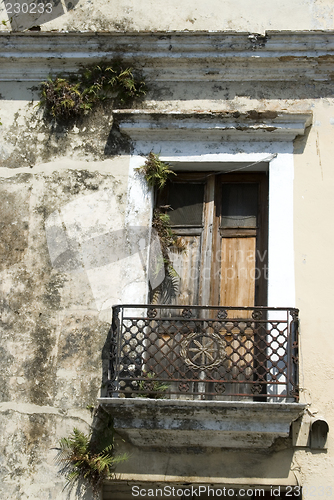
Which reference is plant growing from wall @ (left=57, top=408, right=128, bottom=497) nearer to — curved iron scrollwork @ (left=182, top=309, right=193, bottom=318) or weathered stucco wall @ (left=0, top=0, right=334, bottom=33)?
curved iron scrollwork @ (left=182, top=309, right=193, bottom=318)

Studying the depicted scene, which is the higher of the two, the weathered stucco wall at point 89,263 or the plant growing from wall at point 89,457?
the weathered stucco wall at point 89,263

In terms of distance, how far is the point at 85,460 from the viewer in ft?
19.1

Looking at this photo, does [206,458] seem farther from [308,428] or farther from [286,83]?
[286,83]

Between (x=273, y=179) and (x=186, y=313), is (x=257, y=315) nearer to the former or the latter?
(x=186, y=313)

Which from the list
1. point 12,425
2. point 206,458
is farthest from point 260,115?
point 12,425

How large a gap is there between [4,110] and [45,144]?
588 mm

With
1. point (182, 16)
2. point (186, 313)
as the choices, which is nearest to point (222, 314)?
point (186, 313)

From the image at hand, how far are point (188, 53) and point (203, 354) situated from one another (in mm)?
2940

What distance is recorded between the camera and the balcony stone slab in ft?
18.4

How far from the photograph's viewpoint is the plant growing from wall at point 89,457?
5824 millimetres

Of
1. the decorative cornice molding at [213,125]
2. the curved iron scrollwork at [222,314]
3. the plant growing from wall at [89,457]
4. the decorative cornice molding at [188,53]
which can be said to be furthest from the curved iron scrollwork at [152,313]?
the decorative cornice molding at [188,53]

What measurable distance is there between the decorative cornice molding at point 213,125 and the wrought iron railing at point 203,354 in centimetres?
169

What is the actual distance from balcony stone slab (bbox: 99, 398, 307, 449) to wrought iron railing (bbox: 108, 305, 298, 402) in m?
0.11

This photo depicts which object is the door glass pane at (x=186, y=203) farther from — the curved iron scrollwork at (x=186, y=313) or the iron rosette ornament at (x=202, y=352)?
the iron rosette ornament at (x=202, y=352)
